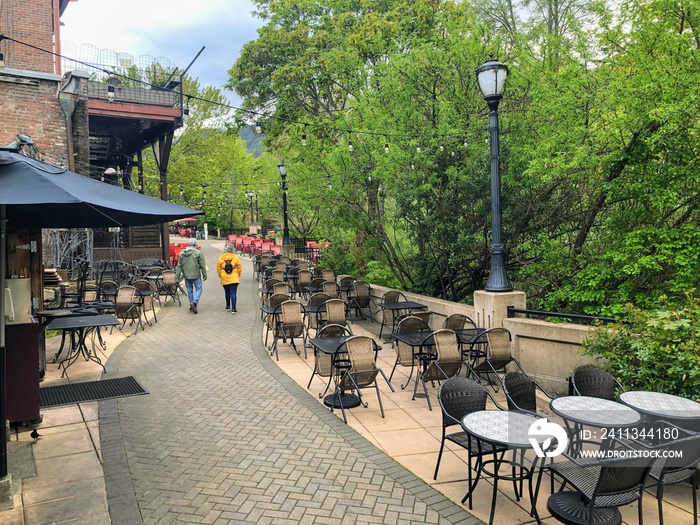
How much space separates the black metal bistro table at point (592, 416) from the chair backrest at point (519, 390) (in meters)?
0.41

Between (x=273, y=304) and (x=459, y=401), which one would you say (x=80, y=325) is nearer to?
(x=273, y=304)

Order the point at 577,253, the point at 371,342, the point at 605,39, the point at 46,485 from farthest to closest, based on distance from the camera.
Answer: the point at 577,253 < the point at 605,39 < the point at 371,342 < the point at 46,485

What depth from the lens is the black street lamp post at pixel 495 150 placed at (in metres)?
7.34

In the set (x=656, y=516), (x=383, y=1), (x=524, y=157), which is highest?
(x=383, y=1)

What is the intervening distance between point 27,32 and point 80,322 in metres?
13.9

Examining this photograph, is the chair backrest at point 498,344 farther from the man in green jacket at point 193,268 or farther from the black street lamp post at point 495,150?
the man in green jacket at point 193,268

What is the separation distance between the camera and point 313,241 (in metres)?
32.4

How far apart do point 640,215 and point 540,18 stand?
58.8 ft

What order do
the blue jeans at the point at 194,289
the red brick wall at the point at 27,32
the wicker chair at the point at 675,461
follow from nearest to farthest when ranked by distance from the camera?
1. the wicker chair at the point at 675,461
2. the blue jeans at the point at 194,289
3. the red brick wall at the point at 27,32

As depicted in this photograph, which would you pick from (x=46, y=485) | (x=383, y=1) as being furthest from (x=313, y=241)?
(x=46, y=485)

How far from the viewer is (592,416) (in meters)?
4.09

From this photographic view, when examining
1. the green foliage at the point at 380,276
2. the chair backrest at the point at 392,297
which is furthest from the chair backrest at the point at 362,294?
the green foliage at the point at 380,276

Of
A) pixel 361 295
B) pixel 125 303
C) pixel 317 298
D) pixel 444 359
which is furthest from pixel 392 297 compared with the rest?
pixel 125 303

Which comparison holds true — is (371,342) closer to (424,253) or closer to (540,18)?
(424,253)
